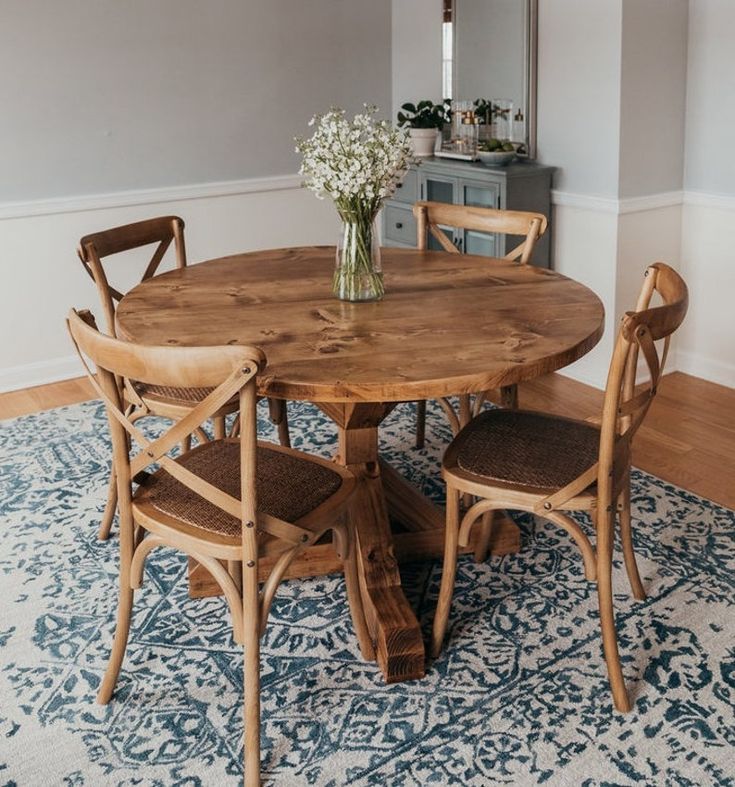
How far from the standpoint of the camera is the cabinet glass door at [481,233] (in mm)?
4090

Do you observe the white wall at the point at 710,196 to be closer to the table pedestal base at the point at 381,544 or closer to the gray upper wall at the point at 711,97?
the gray upper wall at the point at 711,97

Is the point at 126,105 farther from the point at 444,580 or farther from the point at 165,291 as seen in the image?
the point at 444,580

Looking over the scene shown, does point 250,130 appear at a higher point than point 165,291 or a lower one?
higher

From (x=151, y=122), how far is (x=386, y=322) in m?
2.43

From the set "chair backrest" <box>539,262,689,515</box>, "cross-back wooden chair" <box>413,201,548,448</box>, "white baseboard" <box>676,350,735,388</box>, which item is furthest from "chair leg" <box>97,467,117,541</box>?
"white baseboard" <box>676,350,735,388</box>

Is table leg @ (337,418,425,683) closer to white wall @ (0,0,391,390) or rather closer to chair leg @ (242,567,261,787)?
chair leg @ (242,567,261,787)

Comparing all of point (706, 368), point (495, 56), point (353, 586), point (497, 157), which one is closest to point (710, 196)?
point (706, 368)

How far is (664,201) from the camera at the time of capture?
4.02 metres

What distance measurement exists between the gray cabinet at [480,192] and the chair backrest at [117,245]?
3.77ft

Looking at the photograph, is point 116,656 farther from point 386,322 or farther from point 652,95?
point 652,95

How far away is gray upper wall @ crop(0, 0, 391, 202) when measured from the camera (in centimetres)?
405

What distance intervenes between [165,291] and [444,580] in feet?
3.62

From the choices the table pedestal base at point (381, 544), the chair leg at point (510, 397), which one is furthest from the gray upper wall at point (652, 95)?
the table pedestal base at point (381, 544)

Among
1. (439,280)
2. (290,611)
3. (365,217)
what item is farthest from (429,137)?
(290,611)
